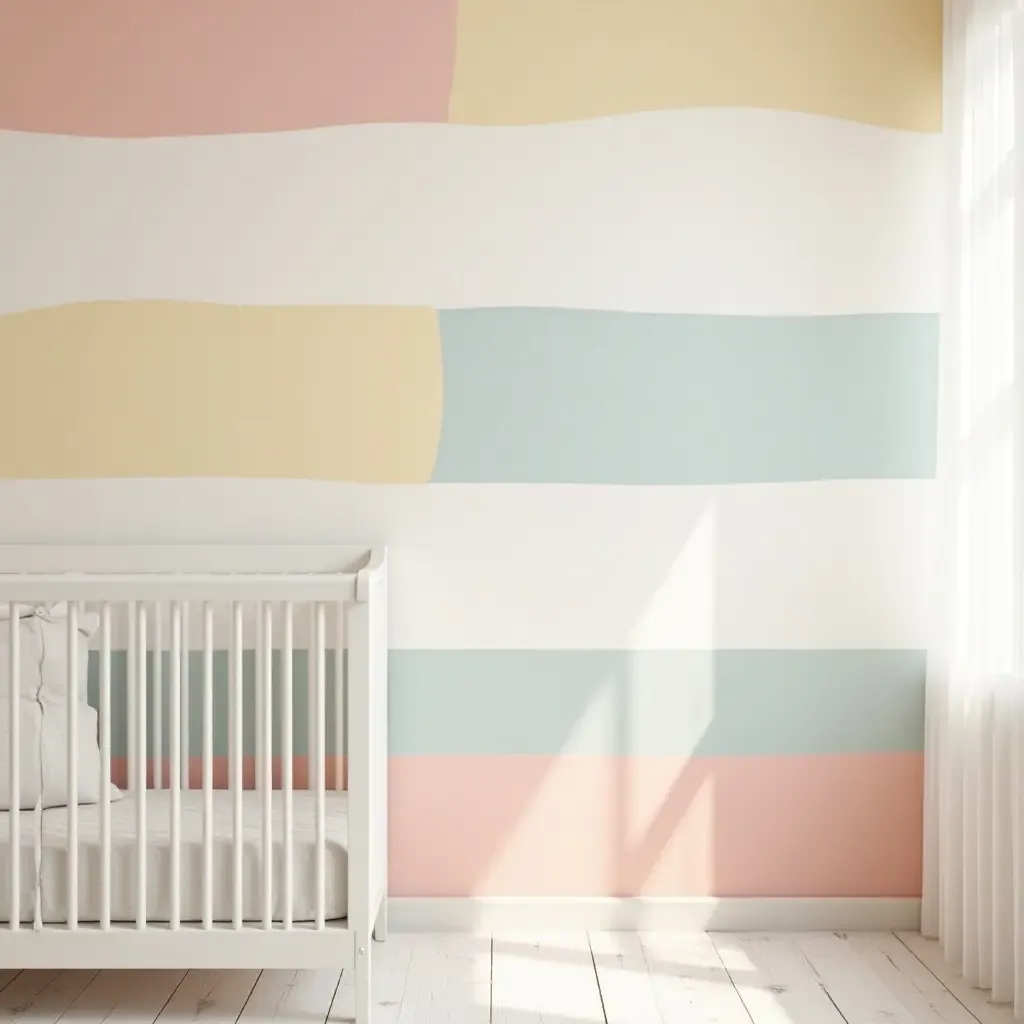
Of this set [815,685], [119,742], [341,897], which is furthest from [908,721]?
[119,742]

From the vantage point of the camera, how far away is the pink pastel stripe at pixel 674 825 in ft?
8.63

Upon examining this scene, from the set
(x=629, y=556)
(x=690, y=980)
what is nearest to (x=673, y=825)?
(x=690, y=980)

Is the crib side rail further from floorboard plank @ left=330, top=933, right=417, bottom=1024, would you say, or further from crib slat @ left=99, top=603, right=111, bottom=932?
crib slat @ left=99, top=603, right=111, bottom=932

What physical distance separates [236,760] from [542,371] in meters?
1.05

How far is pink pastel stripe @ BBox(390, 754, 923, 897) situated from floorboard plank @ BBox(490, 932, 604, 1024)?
0.13 metres

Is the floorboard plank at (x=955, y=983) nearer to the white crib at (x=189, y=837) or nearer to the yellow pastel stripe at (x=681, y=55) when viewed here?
the white crib at (x=189, y=837)

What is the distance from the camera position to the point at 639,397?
2625 mm

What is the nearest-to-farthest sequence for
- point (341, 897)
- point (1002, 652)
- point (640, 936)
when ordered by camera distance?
point (341, 897) < point (1002, 652) < point (640, 936)

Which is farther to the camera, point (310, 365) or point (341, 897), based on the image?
point (310, 365)

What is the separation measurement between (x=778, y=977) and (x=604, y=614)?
78cm

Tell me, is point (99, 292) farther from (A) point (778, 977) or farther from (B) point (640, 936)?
(A) point (778, 977)

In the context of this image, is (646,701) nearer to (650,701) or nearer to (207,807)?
(650,701)

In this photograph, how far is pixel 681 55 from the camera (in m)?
2.62

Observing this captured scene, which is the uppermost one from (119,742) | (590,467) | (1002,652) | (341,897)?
(590,467)
